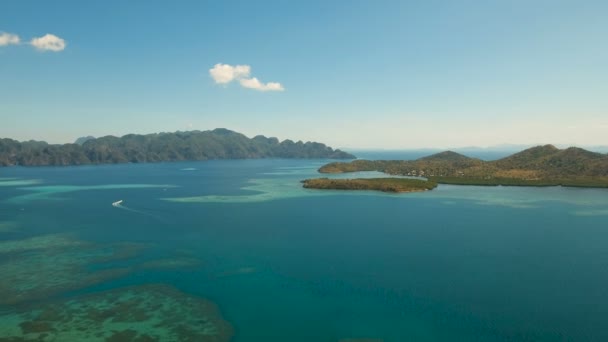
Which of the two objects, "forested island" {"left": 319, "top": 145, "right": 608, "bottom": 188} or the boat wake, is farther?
"forested island" {"left": 319, "top": 145, "right": 608, "bottom": 188}

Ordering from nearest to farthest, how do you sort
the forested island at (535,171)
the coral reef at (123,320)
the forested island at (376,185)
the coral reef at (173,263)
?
1. the coral reef at (123,320)
2. the coral reef at (173,263)
3. the forested island at (376,185)
4. the forested island at (535,171)

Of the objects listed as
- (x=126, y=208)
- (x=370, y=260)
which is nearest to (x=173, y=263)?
(x=370, y=260)

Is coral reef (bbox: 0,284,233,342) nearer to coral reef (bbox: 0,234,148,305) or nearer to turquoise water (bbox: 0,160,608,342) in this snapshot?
turquoise water (bbox: 0,160,608,342)

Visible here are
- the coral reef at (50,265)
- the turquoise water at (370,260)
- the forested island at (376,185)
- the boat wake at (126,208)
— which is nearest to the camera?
the turquoise water at (370,260)

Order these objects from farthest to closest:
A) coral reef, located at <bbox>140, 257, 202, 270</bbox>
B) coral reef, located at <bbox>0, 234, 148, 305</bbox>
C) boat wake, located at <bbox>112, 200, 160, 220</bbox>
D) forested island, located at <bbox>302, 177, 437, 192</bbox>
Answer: forested island, located at <bbox>302, 177, 437, 192</bbox> < boat wake, located at <bbox>112, 200, 160, 220</bbox> < coral reef, located at <bbox>140, 257, 202, 270</bbox> < coral reef, located at <bbox>0, 234, 148, 305</bbox>

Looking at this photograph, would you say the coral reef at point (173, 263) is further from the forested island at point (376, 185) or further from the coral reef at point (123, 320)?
the forested island at point (376, 185)

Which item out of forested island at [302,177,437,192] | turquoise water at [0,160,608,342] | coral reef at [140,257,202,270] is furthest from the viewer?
forested island at [302,177,437,192]

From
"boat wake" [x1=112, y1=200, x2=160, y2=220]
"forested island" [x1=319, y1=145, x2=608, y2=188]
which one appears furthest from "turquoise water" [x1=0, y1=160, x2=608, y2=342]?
"forested island" [x1=319, y1=145, x2=608, y2=188]

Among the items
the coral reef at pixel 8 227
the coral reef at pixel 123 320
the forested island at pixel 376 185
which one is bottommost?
the coral reef at pixel 123 320

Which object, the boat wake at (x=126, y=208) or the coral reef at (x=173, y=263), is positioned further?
the boat wake at (x=126, y=208)

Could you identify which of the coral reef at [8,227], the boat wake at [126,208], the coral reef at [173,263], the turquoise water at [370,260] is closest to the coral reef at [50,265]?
the turquoise water at [370,260]
